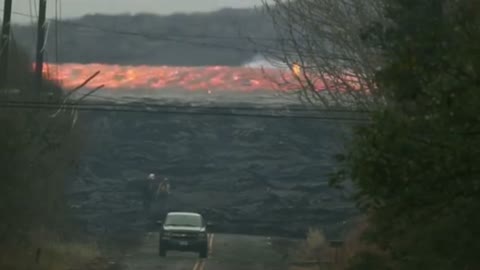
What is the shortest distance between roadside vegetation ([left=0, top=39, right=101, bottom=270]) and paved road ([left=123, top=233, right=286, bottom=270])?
6.94 ft

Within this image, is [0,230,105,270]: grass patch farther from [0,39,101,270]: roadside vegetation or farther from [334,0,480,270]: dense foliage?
[334,0,480,270]: dense foliage

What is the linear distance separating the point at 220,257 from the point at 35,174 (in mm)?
11018

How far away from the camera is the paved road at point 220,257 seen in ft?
154

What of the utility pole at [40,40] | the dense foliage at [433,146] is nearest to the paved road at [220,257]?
the utility pole at [40,40]

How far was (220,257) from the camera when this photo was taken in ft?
174

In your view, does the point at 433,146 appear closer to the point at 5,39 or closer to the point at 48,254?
the point at 5,39

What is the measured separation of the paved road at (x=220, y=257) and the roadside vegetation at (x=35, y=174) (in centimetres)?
211

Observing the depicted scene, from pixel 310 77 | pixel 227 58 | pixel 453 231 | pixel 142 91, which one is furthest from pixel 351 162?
pixel 227 58

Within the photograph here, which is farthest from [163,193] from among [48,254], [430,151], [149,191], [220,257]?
[430,151]

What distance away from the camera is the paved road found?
4703cm

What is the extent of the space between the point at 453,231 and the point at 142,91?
3276 centimetres

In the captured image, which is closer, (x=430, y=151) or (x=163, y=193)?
(x=430, y=151)

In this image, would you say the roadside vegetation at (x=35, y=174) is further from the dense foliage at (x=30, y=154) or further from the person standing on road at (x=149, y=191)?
the person standing on road at (x=149, y=191)

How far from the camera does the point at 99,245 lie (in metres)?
57.9
